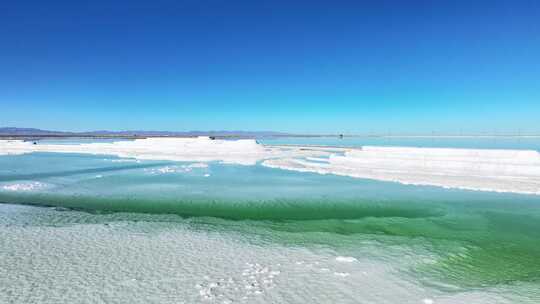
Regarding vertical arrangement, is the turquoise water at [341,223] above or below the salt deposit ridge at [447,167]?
below

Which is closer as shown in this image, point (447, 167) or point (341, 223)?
point (341, 223)

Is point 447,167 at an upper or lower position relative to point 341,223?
upper

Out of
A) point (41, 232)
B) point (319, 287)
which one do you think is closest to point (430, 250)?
point (319, 287)

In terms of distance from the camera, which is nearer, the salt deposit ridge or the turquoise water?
the turquoise water

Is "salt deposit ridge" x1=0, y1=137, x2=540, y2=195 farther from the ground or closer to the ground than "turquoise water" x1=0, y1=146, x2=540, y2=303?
farther from the ground

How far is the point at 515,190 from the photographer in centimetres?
1466

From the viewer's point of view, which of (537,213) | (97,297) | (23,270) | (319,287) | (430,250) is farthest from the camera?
(537,213)

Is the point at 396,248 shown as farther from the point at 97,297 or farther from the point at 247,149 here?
the point at 247,149

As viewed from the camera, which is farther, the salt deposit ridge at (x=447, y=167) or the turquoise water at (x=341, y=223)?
the salt deposit ridge at (x=447, y=167)

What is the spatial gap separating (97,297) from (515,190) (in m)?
15.7

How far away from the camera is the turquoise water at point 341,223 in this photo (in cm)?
587

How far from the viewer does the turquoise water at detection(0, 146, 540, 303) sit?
19.2ft

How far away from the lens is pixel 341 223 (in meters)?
9.70

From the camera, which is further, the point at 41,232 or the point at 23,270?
the point at 41,232
